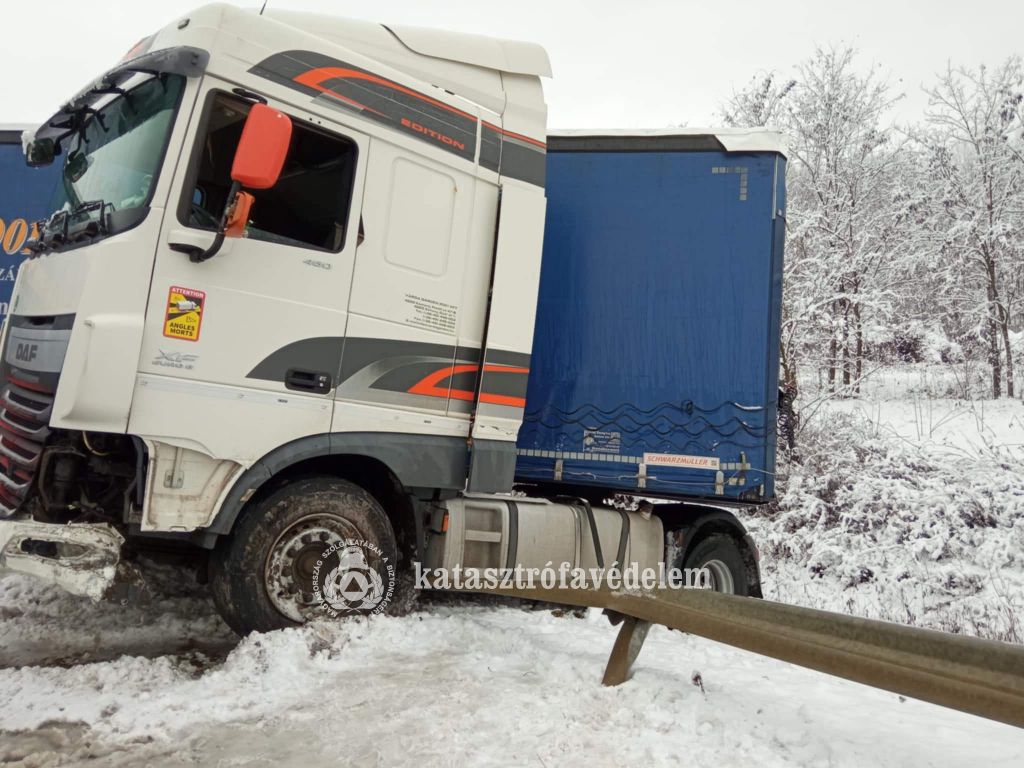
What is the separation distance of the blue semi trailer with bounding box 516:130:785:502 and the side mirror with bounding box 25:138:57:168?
10.9 ft

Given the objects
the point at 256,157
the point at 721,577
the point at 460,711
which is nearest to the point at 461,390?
the point at 256,157

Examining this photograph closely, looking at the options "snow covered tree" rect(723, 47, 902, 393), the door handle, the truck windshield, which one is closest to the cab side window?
the truck windshield

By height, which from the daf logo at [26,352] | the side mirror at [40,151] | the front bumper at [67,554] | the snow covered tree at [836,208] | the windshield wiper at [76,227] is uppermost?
the snow covered tree at [836,208]

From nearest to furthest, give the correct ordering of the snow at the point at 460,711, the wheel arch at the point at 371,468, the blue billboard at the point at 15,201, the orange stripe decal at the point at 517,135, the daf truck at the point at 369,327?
the snow at the point at 460,711 → the daf truck at the point at 369,327 → the wheel arch at the point at 371,468 → the orange stripe decal at the point at 517,135 → the blue billboard at the point at 15,201

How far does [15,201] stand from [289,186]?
3864 mm

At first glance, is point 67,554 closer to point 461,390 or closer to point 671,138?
point 461,390

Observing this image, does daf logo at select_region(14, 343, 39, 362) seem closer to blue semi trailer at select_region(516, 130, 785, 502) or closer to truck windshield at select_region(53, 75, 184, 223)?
truck windshield at select_region(53, 75, 184, 223)

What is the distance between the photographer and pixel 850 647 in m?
2.61

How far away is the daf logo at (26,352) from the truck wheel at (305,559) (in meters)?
1.33

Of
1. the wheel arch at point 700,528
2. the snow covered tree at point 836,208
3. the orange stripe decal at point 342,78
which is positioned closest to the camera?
the orange stripe decal at point 342,78

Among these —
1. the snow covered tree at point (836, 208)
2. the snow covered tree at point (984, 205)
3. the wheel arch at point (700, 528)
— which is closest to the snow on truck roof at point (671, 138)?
the wheel arch at point (700, 528)

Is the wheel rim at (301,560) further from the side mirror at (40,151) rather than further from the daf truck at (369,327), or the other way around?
the side mirror at (40,151)

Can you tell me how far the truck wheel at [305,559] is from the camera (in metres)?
3.97

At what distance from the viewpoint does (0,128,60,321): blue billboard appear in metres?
6.50
